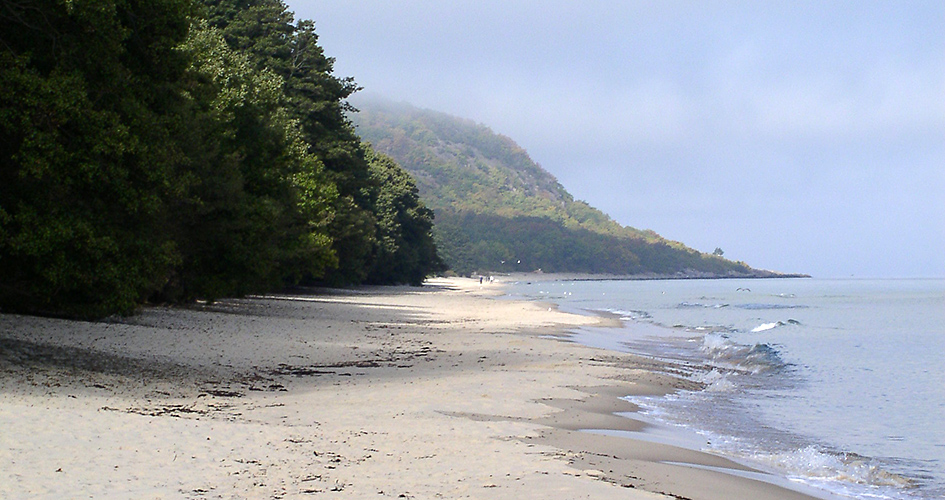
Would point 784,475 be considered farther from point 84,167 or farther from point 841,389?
point 84,167

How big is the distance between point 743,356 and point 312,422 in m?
18.6

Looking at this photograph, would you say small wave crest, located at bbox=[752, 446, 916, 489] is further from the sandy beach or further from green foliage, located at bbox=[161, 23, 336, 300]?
green foliage, located at bbox=[161, 23, 336, 300]

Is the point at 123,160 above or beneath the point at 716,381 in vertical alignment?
above

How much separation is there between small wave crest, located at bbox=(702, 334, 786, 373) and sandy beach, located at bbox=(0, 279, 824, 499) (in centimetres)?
351

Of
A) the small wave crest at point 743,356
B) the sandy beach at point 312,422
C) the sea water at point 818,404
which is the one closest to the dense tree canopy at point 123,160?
the sandy beach at point 312,422

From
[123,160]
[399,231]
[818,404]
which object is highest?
[399,231]

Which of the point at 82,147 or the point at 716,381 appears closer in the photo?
the point at 82,147

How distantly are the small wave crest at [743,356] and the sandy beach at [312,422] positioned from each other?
351 centimetres

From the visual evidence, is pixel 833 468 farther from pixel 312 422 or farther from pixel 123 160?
pixel 123 160

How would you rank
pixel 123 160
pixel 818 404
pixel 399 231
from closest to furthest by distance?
pixel 123 160 < pixel 818 404 < pixel 399 231

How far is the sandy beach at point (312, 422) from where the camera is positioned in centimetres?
754

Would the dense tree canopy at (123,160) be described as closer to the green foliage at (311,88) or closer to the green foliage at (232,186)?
the green foliage at (232,186)

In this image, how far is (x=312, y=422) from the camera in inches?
425

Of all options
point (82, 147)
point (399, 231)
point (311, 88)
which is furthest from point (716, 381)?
point (399, 231)
